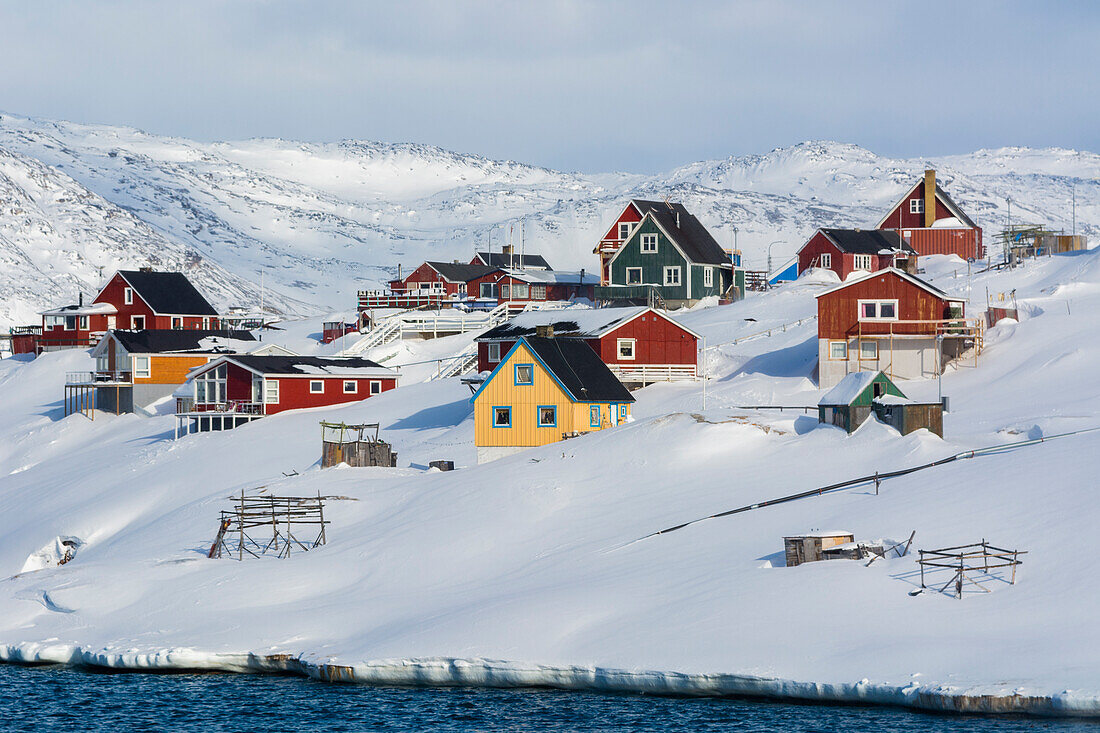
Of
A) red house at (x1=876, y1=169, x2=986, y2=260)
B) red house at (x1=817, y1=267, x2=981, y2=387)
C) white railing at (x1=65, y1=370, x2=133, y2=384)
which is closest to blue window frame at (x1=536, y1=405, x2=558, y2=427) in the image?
red house at (x1=817, y1=267, x2=981, y2=387)

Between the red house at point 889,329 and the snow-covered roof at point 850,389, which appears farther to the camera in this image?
the red house at point 889,329

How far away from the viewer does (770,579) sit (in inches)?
1505

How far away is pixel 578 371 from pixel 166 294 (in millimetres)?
58370

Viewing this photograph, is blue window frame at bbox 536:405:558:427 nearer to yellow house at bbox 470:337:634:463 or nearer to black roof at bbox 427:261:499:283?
yellow house at bbox 470:337:634:463

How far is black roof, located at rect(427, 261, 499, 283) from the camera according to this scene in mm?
119250

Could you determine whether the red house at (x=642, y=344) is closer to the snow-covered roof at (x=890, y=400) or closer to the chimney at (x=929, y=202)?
the snow-covered roof at (x=890, y=400)

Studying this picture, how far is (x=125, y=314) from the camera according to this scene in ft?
366

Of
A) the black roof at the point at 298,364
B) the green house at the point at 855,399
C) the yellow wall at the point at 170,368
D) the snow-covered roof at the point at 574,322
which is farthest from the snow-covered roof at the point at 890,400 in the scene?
the yellow wall at the point at 170,368

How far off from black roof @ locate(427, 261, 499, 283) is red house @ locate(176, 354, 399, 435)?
34773 mm

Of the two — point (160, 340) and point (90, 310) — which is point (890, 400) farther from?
point (90, 310)

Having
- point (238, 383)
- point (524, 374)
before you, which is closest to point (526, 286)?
point (238, 383)

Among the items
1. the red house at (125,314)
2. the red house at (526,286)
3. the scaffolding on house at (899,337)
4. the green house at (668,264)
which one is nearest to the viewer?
the scaffolding on house at (899,337)

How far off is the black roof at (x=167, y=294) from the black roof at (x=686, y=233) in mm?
35106

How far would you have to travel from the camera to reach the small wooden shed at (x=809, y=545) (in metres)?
38.8
